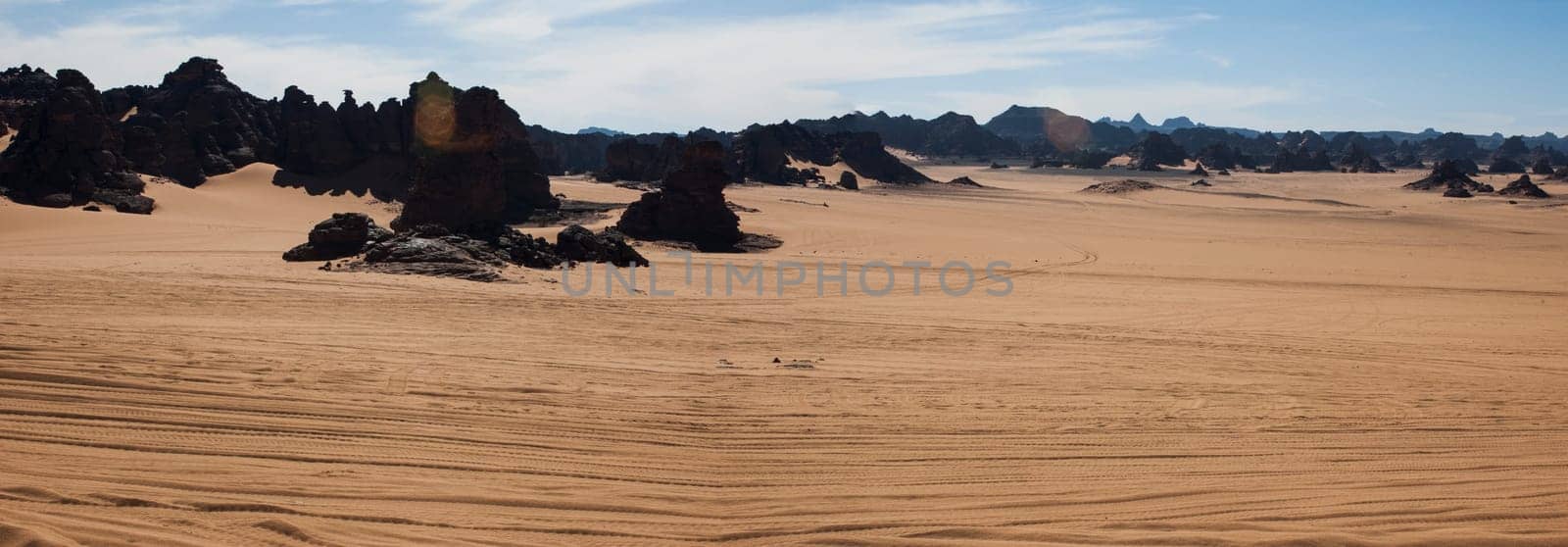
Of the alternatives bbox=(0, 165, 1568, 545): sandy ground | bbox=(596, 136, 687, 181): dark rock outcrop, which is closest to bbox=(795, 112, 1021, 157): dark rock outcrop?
bbox=(596, 136, 687, 181): dark rock outcrop

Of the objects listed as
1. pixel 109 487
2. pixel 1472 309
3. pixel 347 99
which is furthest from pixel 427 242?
pixel 347 99

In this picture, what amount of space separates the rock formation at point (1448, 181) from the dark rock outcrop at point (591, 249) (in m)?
59.1

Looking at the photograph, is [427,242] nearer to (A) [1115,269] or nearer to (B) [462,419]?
(B) [462,419]

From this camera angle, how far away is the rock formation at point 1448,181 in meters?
60.6

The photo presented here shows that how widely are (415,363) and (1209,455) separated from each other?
6049mm

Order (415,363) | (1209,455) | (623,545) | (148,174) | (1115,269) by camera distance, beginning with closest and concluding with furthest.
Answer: (623,545), (1209,455), (415,363), (1115,269), (148,174)

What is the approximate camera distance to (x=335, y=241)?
1723cm

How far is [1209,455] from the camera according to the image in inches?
264

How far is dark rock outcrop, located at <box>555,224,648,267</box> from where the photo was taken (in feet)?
61.5

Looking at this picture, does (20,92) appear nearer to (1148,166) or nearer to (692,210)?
(692,210)

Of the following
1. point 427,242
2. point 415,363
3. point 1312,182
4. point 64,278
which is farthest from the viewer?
point 1312,182

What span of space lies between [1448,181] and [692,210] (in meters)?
56.9

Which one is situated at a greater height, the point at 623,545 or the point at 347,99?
the point at 347,99

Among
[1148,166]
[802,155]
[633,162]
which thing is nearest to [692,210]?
[633,162]
